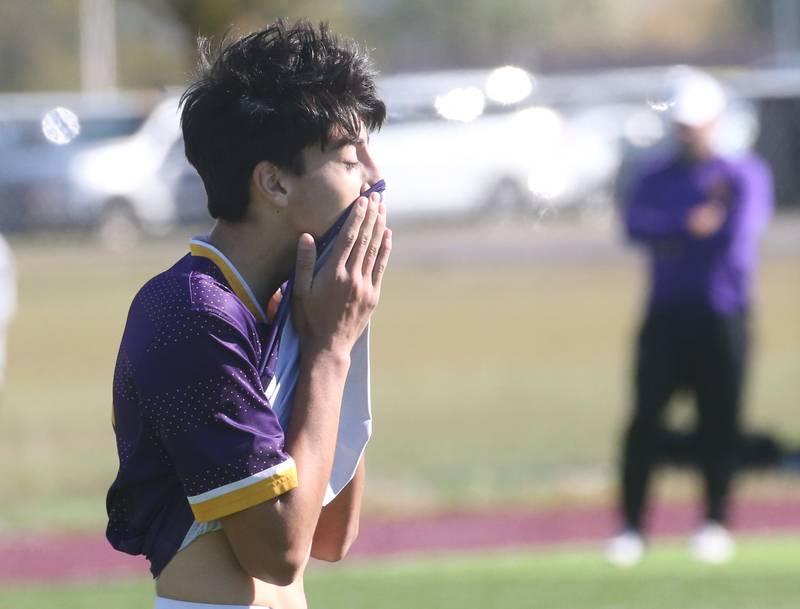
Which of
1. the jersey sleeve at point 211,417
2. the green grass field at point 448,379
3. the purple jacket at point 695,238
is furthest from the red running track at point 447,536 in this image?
the jersey sleeve at point 211,417

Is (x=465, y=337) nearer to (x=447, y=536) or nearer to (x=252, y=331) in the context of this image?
(x=447, y=536)

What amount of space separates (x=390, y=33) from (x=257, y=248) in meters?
45.8

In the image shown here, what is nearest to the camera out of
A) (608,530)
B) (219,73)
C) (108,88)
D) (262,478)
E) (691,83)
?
(262,478)

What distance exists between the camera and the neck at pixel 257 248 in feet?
7.22

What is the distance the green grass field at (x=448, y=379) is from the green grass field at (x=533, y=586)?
182cm

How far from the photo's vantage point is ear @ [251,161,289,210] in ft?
7.08

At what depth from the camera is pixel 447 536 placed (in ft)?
27.4

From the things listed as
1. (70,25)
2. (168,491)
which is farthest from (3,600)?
(70,25)

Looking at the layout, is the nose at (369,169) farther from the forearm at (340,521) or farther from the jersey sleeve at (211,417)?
the forearm at (340,521)

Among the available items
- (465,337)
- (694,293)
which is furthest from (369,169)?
(465,337)

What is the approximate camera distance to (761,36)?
181 ft

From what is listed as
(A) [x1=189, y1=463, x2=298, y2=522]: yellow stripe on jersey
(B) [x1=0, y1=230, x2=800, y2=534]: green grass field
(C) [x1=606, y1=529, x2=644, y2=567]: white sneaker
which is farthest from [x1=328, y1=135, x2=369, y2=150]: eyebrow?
(B) [x1=0, y1=230, x2=800, y2=534]: green grass field

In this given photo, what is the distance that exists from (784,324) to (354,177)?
1291 cm

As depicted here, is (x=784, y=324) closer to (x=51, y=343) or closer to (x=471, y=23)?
(x=51, y=343)
